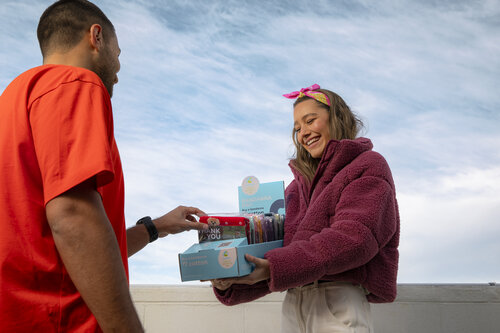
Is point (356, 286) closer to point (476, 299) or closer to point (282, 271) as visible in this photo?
point (282, 271)

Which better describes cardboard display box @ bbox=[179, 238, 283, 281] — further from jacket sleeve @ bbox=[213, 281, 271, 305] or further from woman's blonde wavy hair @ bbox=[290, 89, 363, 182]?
woman's blonde wavy hair @ bbox=[290, 89, 363, 182]

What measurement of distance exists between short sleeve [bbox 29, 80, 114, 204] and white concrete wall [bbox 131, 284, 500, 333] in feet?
6.04

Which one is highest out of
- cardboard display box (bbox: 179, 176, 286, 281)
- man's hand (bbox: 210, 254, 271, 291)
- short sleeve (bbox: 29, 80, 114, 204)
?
short sleeve (bbox: 29, 80, 114, 204)

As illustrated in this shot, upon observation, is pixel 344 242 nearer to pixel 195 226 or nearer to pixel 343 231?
pixel 343 231

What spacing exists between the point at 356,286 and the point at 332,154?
0.49m

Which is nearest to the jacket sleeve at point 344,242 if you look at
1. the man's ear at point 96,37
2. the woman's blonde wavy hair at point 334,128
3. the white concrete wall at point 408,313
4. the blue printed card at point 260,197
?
the blue printed card at point 260,197

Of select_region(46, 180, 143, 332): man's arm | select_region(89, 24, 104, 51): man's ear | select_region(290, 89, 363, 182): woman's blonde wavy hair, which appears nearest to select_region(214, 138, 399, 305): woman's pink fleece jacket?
select_region(290, 89, 363, 182): woman's blonde wavy hair

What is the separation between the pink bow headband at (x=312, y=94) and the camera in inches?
77.0

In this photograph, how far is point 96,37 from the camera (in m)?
1.16

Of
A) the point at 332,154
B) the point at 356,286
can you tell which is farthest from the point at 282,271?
the point at 332,154

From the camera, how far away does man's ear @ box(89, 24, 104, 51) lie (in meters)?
1.15

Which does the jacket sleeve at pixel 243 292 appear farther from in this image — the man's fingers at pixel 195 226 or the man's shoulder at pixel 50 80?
the man's shoulder at pixel 50 80

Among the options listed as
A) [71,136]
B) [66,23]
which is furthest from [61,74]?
[66,23]

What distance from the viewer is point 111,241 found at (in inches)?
34.1
